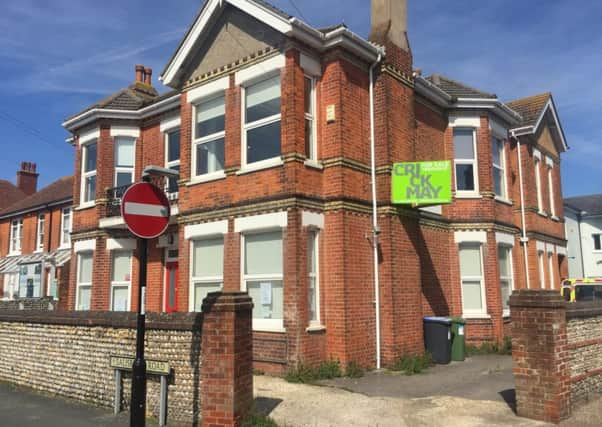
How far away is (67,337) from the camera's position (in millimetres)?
8906

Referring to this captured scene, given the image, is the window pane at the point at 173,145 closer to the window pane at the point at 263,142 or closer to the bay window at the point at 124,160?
the bay window at the point at 124,160

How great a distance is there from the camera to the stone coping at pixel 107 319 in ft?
23.1

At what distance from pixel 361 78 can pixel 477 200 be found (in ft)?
16.9

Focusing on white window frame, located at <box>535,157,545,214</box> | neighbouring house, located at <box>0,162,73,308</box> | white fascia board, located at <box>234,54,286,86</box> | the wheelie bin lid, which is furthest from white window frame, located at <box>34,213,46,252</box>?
white window frame, located at <box>535,157,545,214</box>

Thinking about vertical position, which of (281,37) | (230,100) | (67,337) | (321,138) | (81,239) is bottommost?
(67,337)

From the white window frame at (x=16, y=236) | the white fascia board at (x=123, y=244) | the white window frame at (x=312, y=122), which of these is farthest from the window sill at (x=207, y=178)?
the white window frame at (x=16, y=236)

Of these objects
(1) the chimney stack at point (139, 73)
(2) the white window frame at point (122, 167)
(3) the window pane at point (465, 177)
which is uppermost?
(1) the chimney stack at point (139, 73)

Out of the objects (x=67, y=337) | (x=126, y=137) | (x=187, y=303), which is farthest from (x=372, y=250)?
(x=126, y=137)

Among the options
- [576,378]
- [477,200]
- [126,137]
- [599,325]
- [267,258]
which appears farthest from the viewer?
[126,137]

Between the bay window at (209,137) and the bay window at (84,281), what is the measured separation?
5.85 meters

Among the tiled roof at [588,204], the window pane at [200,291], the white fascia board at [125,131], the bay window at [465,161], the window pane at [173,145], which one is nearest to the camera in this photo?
the window pane at [200,291]

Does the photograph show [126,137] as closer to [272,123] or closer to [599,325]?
[272,123]

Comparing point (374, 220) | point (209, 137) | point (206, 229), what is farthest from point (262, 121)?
point (374, 220)

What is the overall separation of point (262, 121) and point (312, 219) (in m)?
2.50
